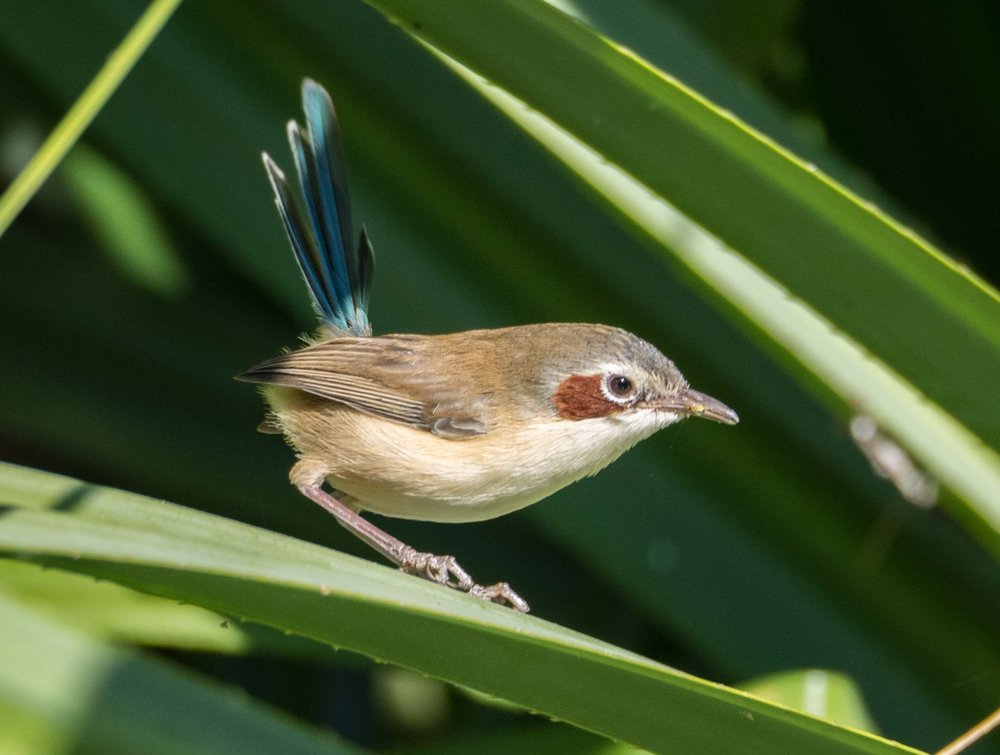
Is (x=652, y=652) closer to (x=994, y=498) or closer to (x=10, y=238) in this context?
(x=994, y=498)

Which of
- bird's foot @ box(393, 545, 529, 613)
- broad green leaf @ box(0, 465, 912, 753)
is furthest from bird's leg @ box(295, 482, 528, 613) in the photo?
broad green leaf @ box(0, 465, 912, 753)

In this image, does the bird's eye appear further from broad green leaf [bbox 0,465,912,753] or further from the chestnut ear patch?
broad green leaf [bbox 0,465,912,753]

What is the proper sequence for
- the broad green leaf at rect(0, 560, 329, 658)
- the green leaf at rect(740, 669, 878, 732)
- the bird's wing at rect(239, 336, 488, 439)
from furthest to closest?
the bird's wing at rect(239, 336, 488, 439)
the broad green leaf at rect(0, 560, 329, 658)
the green leaf at rect(740, 669, 878, 732)

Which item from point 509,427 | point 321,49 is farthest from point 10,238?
point 509,427

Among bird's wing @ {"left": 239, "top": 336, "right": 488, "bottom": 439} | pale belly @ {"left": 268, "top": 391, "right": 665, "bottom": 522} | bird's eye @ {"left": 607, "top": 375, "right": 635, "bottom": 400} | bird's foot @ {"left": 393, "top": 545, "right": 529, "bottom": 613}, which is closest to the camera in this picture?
bird's foot @ {"left": 393, "top": 545, "right": 529, "bottom": 613}

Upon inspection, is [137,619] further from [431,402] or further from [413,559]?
[431,402]

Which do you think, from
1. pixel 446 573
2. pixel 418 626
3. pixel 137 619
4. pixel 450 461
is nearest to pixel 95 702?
pixel 418 626

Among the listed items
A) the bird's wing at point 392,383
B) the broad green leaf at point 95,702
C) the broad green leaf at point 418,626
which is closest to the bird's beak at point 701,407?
the bird's wing at point 392,383
